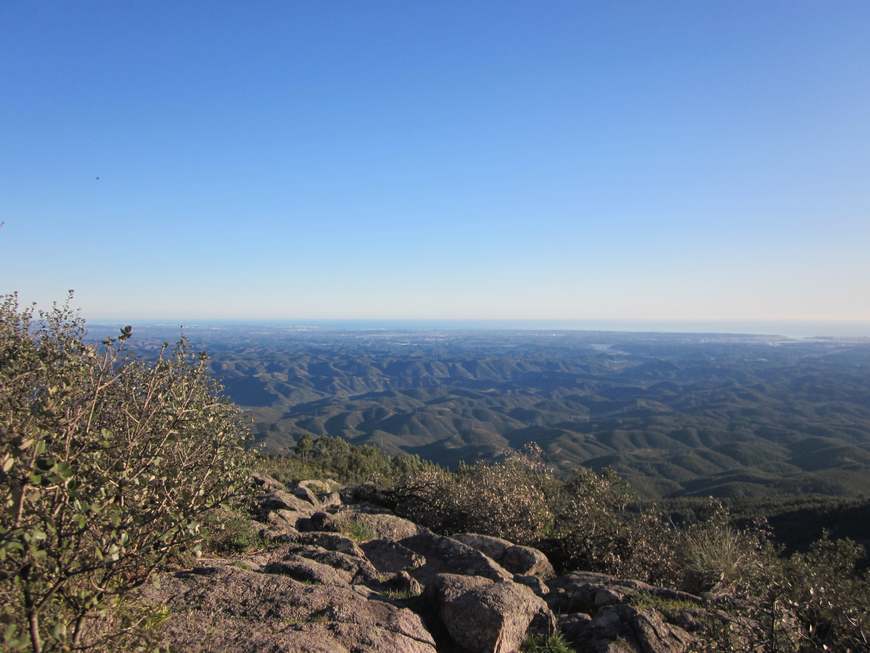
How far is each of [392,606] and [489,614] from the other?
5.18 ft

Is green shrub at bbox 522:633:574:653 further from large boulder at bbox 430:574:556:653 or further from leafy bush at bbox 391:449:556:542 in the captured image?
leafy bush at bbox 391:449:556:542

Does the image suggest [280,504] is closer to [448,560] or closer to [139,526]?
[448,560]

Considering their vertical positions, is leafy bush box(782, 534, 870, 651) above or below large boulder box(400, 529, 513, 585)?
above

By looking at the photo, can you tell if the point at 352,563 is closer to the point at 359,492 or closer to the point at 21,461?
the point at 21,461

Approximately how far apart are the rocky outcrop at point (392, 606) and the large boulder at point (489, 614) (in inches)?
0.7

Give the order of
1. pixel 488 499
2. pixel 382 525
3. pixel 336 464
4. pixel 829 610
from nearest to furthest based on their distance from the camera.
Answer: pixel 829 610
pixel 382 525
pixel 488 499
pixel 336 464

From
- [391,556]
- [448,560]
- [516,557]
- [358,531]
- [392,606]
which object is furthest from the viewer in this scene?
[358,531]

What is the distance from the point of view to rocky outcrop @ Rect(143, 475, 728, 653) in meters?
6.83

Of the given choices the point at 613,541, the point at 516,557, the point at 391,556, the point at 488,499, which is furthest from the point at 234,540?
the point at 613,541

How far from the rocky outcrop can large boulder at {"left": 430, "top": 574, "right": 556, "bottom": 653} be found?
0.7 inches

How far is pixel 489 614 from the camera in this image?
8.24 metres

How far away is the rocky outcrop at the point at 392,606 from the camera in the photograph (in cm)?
683

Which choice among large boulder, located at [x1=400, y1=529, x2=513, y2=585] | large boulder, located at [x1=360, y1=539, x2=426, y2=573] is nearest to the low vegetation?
large boulder, located at [x1=360, y1=539, x2=426, y2=573]

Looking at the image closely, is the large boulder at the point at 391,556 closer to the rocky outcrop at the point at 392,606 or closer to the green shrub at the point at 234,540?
the rocky outcrop at the point at 392,606
